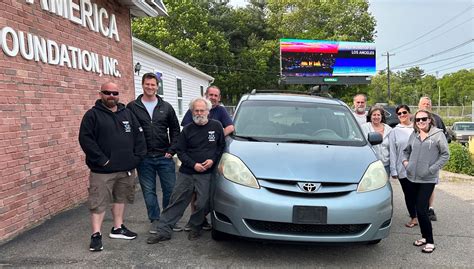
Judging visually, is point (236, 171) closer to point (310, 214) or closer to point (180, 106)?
point (310, 214)

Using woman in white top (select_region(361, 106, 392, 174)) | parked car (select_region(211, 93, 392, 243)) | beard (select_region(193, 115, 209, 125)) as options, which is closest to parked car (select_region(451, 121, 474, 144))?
woman in white top (select_region(361, 106, 392, 174))

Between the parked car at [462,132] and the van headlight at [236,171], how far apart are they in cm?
1991

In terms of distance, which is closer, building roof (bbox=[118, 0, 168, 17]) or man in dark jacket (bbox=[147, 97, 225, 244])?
man in dark jacket (bbox=[147, 97, 225, 244])

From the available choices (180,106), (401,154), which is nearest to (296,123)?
(401,154)

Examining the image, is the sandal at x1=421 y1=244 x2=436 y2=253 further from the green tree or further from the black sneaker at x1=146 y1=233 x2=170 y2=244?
the green tree

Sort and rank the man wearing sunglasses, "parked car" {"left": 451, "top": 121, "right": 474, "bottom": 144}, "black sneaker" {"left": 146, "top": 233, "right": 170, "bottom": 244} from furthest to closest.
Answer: "parked car" {"left": 451, "top": 121, "right": 474, "bottom": 144} < the man wearing sunglasses < "black sneaker" {"left": 146, "top": 233, "right": 170, "bottom": 244}

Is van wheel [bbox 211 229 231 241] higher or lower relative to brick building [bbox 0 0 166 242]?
lower

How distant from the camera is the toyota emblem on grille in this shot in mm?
3618

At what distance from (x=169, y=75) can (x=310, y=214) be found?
39.4ft

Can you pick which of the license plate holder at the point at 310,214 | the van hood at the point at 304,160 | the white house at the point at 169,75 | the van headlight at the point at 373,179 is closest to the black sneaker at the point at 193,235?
the van hood at the point at 304,160

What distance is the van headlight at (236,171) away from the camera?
3764 mm

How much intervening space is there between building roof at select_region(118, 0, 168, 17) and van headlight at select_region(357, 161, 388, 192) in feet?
18.9

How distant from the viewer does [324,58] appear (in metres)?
26.2

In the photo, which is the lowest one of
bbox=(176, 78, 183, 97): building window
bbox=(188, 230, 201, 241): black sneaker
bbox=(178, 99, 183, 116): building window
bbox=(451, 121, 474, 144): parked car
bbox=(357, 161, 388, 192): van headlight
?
bbox=(451, 121, 474, 144): parked car
